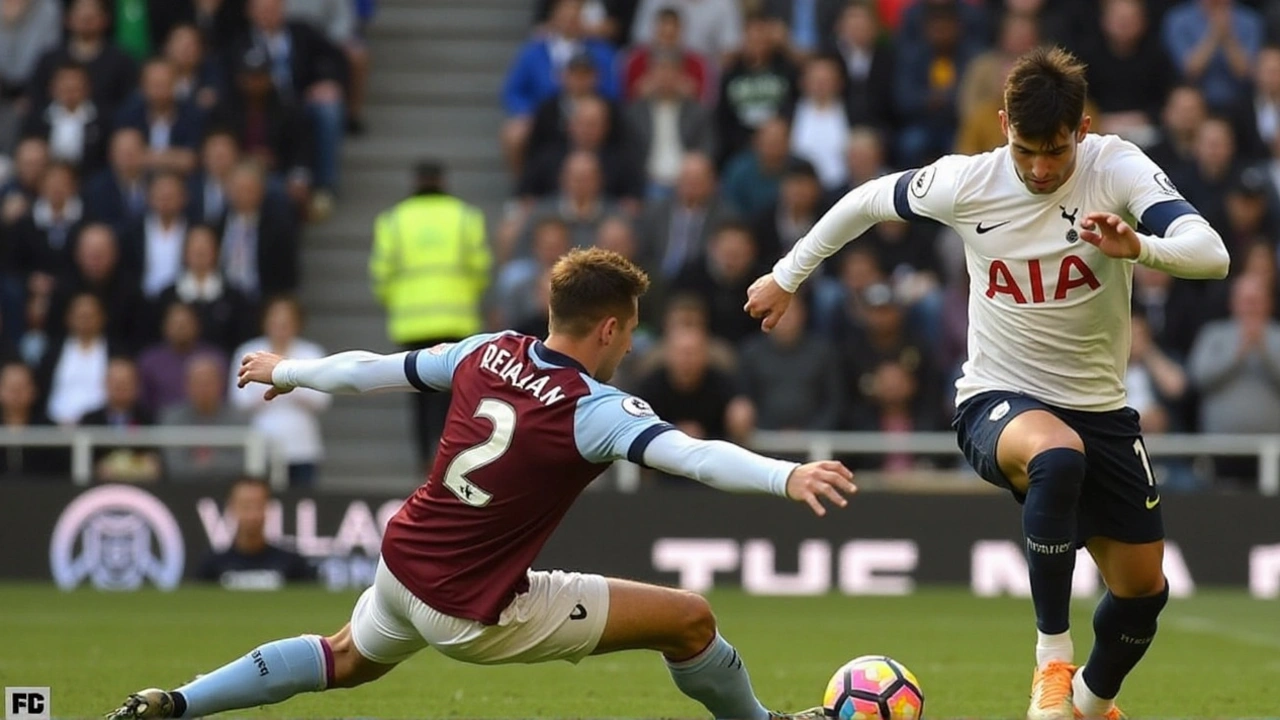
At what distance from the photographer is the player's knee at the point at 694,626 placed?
7.22 meters

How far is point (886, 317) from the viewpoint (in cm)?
1642

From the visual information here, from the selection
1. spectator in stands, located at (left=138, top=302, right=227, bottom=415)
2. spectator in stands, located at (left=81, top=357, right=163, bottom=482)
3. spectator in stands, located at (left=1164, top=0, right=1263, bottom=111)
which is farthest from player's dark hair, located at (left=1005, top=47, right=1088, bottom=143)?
spectator in stands, located at (left=1164, top=0, right=1263, bottom=111)

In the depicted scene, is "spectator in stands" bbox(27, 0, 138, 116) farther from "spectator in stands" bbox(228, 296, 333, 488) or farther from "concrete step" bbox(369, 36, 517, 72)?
"spectator in stands" bbox(228, 296, 333, 488)

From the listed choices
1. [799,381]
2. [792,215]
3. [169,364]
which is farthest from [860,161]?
[169,364]

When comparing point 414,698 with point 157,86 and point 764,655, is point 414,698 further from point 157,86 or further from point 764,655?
point 157,86

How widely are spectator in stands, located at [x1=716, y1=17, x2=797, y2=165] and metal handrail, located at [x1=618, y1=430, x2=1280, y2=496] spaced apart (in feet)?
11.0

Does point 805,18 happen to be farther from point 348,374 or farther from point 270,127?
point 348,374

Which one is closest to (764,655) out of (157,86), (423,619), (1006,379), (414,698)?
(414,698)

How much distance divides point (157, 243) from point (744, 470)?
38.2ft

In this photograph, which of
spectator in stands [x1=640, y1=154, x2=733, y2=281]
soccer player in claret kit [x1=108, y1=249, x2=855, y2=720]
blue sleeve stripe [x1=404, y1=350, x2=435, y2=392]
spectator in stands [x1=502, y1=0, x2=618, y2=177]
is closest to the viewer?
soccer player in claret kit [x1=108, y1=249, x2=855, y2=720]

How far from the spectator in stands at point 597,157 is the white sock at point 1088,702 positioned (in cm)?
986

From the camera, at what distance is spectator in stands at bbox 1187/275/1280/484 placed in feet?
53.4

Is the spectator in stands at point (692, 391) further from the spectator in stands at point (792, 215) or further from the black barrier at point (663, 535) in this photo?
the spectator in stands at point (792, 215)

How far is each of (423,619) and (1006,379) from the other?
92.0 inches
